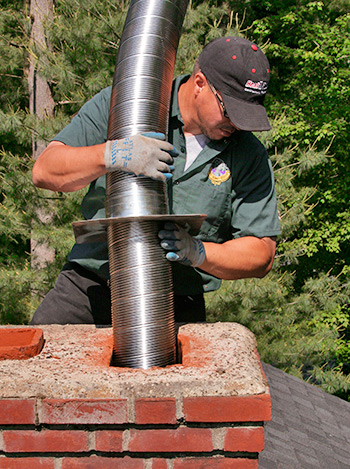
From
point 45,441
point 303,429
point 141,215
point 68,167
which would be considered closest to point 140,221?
point 141,215

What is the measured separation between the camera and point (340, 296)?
472 inches

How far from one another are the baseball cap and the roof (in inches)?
80.2

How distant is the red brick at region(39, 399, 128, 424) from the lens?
182cm

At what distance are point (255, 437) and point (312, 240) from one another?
11.9 meters

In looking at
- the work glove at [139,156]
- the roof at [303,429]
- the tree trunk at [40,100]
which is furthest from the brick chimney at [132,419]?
the tree trunk at [40,100]

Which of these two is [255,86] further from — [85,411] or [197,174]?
[85,411]

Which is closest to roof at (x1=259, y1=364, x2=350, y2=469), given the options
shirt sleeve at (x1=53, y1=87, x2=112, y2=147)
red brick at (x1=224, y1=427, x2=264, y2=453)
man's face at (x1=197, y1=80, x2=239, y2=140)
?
red brick at (x1=224, y1=427, x2=264, y2=453)

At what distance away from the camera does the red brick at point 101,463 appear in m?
1.89

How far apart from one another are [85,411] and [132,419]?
16cm

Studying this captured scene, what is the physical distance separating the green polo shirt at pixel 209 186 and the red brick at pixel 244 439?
98 cm

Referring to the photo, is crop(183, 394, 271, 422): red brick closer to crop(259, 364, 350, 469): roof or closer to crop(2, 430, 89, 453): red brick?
crop(2, 430, 89, 453): red brick

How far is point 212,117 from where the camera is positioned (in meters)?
2.48

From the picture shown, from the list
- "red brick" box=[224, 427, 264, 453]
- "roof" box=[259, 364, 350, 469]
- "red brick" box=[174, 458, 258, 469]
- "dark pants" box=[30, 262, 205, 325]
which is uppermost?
"dark pants" box=[30, 262, 205, 325]

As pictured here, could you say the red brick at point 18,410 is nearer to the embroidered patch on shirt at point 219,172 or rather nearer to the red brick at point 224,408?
the red brick at point 224,408
